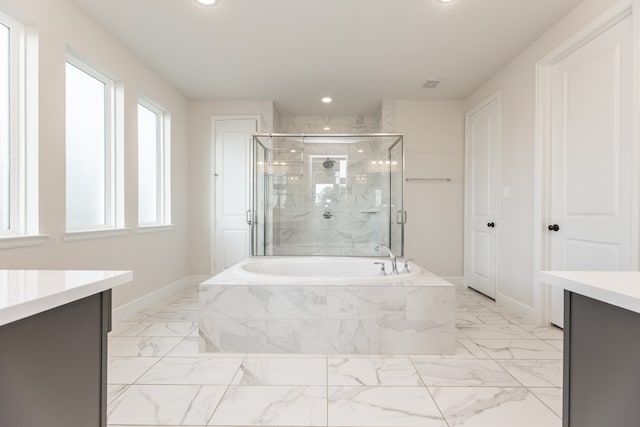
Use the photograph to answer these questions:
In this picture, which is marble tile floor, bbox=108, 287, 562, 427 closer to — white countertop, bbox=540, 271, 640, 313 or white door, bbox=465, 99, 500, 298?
white countertop, bbox=540, 271, 640, 313

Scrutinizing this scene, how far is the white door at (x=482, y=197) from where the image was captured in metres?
3.54

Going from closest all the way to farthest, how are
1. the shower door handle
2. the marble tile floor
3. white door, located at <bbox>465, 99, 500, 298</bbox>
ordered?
the marble tile floor → white door, located at <bbox>465, 99, 500, 298</bbox> → the shower door handle

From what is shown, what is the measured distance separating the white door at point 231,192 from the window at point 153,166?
25.2 inches

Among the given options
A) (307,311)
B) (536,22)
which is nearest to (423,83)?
(536,22)

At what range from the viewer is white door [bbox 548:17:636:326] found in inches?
80.6

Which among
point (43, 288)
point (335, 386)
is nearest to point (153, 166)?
point (335, 386)

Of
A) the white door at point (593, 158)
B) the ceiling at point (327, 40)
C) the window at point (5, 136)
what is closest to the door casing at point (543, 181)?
the white door at point (593, 158)

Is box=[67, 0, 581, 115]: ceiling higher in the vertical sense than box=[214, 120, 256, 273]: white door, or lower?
higher

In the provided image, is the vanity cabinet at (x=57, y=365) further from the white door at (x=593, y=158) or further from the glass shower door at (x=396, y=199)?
the glass shower door at (x=396, y=199)

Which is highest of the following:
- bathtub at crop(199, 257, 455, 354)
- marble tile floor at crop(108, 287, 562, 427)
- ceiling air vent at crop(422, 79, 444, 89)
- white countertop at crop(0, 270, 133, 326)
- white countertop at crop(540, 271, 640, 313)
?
ceiling air vent at crop(422, 79, 444, 89)

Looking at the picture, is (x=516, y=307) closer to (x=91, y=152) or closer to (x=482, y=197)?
(x=482, y=197)

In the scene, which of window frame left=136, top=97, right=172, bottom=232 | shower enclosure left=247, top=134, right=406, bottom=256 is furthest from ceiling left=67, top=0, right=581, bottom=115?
shower enclosure left=247, top=134, right=406, bottom=256

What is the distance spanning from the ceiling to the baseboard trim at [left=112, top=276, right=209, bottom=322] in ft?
7.06

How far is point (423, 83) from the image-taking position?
366cm
